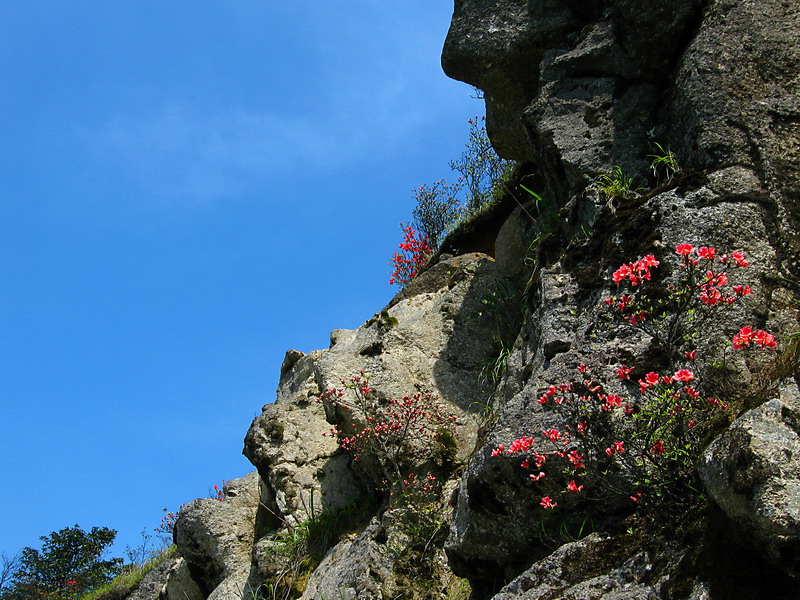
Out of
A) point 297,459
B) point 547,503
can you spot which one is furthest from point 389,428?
point 547,503

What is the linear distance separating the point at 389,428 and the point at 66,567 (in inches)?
517

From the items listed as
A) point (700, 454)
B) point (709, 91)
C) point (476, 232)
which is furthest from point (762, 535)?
point (476, 232)

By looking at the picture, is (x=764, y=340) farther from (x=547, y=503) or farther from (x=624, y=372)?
(x=547, y=503)

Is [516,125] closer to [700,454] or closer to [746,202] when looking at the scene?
[746,202]

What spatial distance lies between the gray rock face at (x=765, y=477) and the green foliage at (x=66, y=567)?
51.2ft

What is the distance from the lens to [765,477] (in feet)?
13.3

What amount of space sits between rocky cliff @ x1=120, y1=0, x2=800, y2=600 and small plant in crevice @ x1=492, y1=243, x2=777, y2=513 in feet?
0.07

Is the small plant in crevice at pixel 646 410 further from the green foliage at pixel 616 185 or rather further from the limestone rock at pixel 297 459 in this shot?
the limestone rock at pixel 297 459

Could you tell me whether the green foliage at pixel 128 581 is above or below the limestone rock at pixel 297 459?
above

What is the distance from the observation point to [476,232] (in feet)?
40.7

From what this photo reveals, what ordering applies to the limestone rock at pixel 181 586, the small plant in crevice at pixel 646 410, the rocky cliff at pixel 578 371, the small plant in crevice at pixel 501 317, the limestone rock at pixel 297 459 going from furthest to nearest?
the limestone rock at pixel 181 586, the limestone rock at pixel 297 459, the small plant in crevice at pixel 501 317, the small plant in crevice at pixel 646 410, the rocky cliff at pixel 578 371

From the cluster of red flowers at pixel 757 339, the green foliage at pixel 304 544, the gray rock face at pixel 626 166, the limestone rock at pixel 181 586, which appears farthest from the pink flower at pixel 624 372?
the limestone rock at pixel 181 586

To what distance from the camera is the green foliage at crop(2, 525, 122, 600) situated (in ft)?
57.4

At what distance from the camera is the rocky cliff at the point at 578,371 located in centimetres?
485
